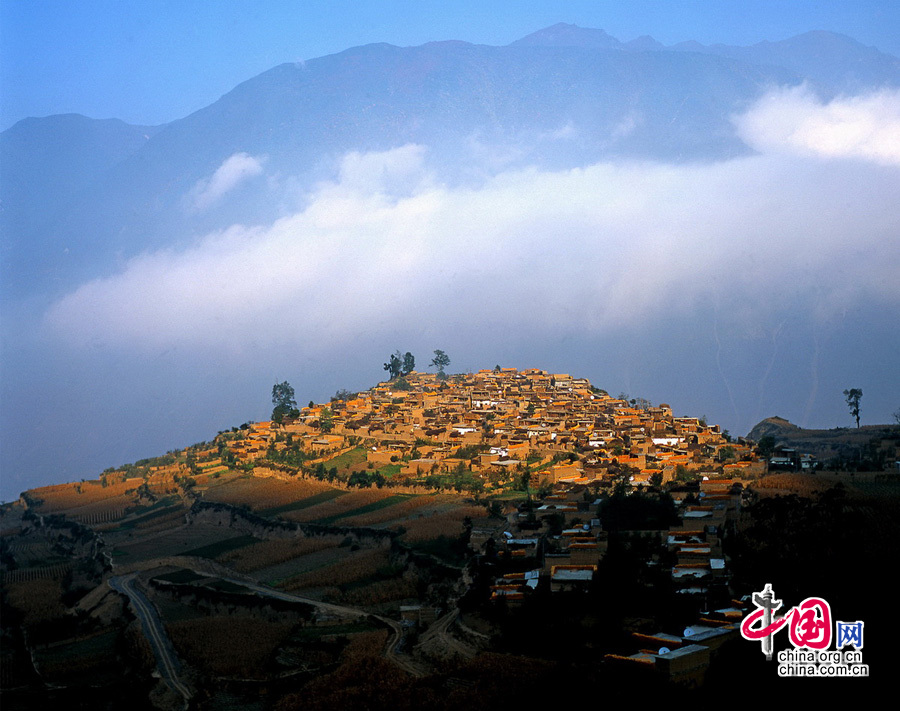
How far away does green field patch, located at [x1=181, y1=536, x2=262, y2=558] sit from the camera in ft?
93.0

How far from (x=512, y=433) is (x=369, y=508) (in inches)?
307

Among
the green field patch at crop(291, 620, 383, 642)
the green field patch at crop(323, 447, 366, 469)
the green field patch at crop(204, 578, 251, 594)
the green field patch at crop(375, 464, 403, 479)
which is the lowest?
the green field patch at crop(291, 620, 383, 642)

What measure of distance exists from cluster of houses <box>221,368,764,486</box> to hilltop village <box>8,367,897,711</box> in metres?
0.17

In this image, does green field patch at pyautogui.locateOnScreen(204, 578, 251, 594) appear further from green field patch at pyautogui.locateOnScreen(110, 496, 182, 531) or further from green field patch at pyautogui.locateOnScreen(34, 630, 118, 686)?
green field patch at pyautogui.locateOnScreen(110, 496, 182, 531)

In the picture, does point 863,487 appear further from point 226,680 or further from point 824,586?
point 226,680

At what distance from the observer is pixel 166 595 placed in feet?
79.2

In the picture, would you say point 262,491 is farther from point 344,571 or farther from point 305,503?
point 344,571

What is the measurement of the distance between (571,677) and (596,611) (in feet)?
12.4

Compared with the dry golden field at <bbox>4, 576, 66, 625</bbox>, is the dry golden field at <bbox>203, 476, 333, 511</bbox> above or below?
above

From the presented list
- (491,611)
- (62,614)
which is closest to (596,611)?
(491,611)

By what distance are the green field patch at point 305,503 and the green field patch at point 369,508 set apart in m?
2.05

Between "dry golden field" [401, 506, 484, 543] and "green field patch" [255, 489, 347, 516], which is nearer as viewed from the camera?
"dry golden field" [401, 506, 484, 543]

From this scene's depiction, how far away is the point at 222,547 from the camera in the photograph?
1147 inches

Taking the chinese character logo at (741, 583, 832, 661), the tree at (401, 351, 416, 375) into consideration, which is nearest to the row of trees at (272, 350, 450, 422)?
the tree at (401, 351, 416, 375)
